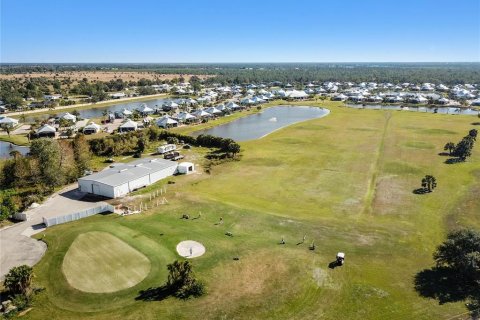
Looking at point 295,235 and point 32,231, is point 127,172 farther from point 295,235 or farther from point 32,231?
point 295,235

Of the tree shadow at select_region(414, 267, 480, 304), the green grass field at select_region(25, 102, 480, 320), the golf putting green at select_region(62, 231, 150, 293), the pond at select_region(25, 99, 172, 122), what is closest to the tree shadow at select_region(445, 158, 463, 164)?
the green grass field at select_region(25, 102, 480, 320)

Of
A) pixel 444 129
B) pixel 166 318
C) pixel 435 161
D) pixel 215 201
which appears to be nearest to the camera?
pixel 166 318

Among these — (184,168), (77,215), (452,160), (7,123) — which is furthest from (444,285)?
(7,123)

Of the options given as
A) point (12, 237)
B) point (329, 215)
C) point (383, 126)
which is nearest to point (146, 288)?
point (12, 237)

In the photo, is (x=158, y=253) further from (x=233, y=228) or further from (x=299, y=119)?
(x=299, y=119)

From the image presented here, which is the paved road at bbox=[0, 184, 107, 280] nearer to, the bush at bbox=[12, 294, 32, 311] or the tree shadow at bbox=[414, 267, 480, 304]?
the bush at bbox=[12, 294, 32, 311]

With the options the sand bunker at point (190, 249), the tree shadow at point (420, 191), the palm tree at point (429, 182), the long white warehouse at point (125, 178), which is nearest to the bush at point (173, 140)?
the long white warehouse at point (125, 178)
